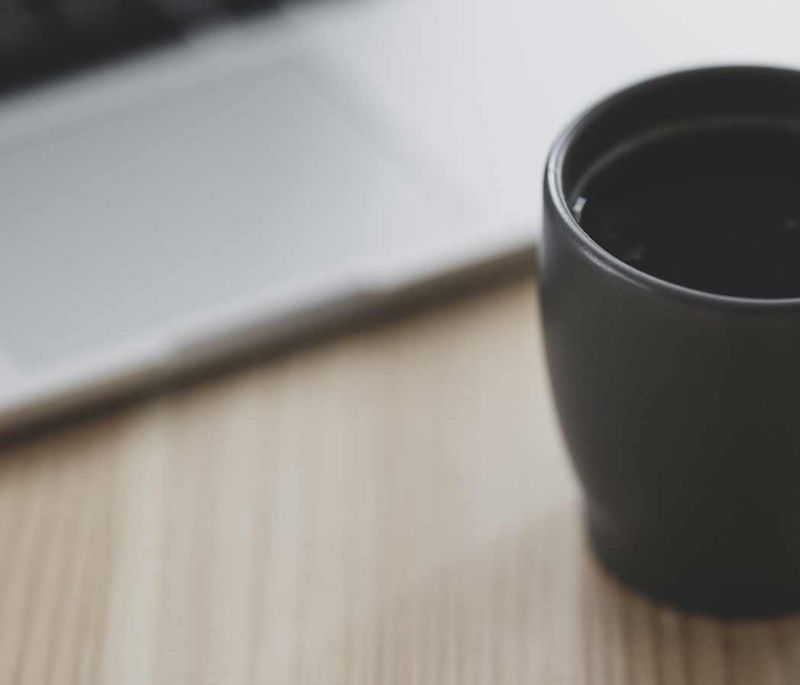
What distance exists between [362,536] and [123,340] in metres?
Result: 0.13

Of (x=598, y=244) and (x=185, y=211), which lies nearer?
(x=598, y=244)

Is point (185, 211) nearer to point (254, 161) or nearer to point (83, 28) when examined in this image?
point (254, 161)

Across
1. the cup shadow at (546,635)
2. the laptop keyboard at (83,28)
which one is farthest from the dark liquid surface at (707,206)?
the laptop keyboard at (83,28)

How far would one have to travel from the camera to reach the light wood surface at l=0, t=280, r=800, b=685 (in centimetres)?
41

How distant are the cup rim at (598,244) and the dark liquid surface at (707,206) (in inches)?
0.6

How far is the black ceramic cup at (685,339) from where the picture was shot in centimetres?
33

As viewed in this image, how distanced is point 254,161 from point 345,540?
0.69ft

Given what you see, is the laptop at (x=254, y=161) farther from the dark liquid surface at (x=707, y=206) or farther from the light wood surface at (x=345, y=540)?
the dark liquid surface at (x=707, y=206)

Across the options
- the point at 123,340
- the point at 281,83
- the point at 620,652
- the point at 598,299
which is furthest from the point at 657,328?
the point at 281,83

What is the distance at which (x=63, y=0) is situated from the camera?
2.07ft

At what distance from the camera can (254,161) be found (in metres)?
0.58

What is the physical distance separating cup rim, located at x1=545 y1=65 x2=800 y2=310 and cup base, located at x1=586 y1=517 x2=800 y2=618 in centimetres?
9

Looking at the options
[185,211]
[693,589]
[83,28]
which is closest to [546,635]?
[693,589]

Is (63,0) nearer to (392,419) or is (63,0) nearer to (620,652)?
(392,419)
